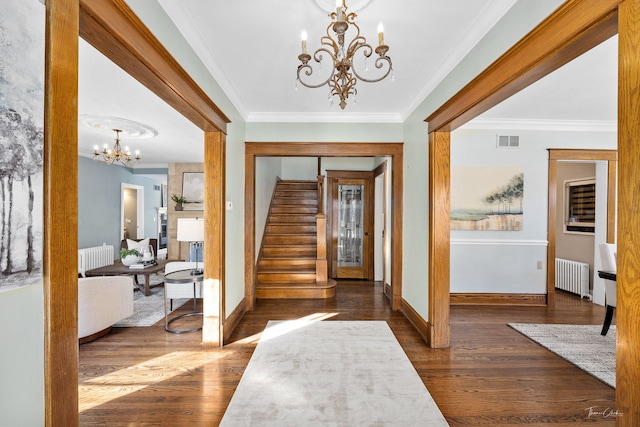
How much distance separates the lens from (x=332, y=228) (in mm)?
5871

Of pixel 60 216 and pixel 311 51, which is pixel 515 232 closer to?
pixel 311 51

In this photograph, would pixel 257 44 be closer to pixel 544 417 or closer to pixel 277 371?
pixel 277 371

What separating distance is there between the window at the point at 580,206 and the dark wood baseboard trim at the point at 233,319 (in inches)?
219

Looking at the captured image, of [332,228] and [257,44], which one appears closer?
[257,44]

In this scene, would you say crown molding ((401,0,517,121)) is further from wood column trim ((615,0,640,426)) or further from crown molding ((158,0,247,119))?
crown molding ((158,0,247,119))

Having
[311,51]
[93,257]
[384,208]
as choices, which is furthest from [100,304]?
[384,208]

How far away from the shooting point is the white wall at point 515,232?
4246 millimetres

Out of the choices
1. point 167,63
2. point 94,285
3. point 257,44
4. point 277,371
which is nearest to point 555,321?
A: point 277,371

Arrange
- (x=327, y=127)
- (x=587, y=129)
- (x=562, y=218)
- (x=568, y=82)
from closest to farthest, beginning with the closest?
(x=568, y=82) < (x=327, y=127) < (x=587, y=129) < (x=562, y=218)

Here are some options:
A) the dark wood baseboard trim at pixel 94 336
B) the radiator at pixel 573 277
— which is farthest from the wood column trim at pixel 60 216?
the radiator at pixel 573 277

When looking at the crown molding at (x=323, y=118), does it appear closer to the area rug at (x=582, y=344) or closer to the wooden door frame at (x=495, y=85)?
the wooden door frame at (x=495, y=85)

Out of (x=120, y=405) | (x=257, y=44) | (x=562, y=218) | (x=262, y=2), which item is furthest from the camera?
(x=562, y=218)

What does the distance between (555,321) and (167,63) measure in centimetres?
485

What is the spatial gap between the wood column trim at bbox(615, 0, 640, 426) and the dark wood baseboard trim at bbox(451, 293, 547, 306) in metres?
3.30
